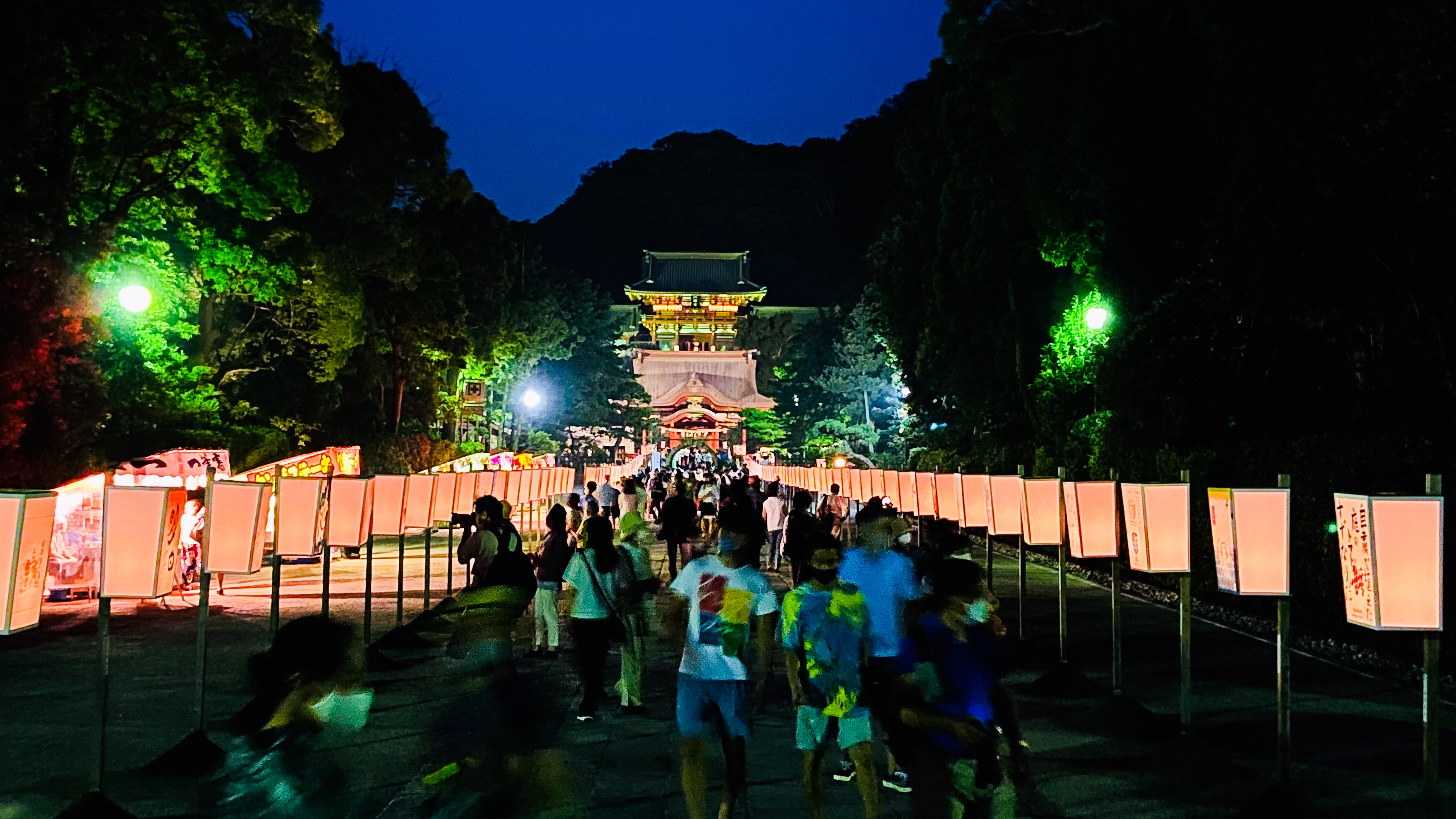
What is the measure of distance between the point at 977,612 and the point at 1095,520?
4845 mm

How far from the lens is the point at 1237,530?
22.9ft

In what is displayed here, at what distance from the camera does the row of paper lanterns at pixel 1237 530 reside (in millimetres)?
5438

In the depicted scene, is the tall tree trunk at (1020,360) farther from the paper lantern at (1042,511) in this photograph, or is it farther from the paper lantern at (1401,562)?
the paper lantern at (1401,562)

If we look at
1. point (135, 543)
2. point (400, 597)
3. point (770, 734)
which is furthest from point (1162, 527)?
point (400, 597)

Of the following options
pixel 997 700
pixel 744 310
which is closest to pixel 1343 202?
pixel 997 700

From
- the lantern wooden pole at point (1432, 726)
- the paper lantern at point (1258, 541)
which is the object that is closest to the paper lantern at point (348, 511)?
the paper lantern at point (1258, 541)

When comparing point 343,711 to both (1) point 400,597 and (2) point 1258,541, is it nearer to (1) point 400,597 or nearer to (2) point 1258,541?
(2) point 1258,541

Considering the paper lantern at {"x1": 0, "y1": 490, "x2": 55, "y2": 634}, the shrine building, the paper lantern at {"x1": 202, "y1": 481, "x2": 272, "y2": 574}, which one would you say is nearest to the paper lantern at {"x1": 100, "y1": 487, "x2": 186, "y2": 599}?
the paper lantern at {"x1": 0, "y1": 490, "x2": 55, "y2": 634}

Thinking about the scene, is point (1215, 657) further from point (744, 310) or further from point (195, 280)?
point (744, 310)

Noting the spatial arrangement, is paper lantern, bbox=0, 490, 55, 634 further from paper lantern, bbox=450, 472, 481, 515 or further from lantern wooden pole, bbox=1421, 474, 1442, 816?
paper lantern, bbox=450, 472, 481, 515

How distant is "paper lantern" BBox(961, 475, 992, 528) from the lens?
1358cm

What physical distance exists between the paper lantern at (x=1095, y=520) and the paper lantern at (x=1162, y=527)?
82 centimetres

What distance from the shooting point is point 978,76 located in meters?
24.7

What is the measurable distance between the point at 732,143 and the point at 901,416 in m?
86.7
